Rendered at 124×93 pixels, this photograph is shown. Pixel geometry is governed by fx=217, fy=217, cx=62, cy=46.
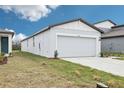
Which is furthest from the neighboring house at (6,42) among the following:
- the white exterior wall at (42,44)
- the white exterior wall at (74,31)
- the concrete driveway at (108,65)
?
the concrete driveway at (108,65)

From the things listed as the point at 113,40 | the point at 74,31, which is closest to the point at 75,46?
the point at 74,31

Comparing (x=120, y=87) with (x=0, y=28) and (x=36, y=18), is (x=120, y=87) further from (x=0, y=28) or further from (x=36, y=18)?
(x=0, y=28)

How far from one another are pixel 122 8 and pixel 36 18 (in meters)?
6.12

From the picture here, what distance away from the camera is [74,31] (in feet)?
57.6

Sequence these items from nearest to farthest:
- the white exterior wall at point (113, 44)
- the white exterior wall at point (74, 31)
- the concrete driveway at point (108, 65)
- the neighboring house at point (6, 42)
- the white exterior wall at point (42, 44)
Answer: the concrete driveway at point (108, 65)
the white exterior wall at point (74, 31)
the white exterior wall at point (42, 44)
the neighboring house at point (6, 42)
the white exterior wall at point (113, 44)

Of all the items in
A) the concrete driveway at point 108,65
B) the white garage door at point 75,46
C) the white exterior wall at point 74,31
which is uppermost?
the white exterior wall at point 74,31

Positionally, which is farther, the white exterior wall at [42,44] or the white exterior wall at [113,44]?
the white exterior wall at [113,44]

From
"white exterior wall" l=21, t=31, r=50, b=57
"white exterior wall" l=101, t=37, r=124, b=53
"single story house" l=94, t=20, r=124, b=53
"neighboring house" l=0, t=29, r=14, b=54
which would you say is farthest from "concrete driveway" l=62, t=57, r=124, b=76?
"white exterior wall" l=101, t=37, r=124, b=53

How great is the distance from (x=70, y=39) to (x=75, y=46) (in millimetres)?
715

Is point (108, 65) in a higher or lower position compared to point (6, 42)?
lower

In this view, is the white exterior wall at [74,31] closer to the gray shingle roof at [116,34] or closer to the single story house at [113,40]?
the single story house at [113,40]

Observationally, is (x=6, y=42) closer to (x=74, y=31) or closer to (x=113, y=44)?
(x=74, y=31)

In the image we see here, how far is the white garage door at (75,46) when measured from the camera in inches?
667
